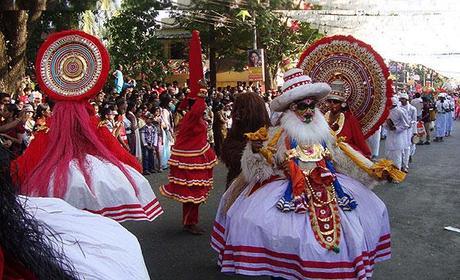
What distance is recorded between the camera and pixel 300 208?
3838 millimetres

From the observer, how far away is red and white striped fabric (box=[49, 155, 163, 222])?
4.45 metres

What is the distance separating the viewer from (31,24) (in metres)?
15.6

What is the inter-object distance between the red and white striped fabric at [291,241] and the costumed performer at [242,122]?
1.63 meters

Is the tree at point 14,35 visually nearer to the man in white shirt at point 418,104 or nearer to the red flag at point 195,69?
the red flag at point 195,69

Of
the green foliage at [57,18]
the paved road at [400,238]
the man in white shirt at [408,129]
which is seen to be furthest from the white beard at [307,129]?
the green foliage at [57,18]

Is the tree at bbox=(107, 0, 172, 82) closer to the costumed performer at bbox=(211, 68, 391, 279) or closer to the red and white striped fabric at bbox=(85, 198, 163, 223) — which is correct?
the red and white striped fabric at bbox=(85, 198, 163, 223)

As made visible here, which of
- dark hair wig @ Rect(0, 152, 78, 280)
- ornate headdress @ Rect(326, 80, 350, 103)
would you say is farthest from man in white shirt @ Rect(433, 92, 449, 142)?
dark hair wig @ Rect(0, 152, 78, 280)

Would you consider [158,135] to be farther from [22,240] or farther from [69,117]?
[22,240]

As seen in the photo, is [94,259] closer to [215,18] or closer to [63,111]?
[63,111]

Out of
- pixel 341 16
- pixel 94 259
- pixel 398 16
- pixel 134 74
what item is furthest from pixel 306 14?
pixel 94 259

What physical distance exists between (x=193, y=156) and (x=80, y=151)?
6.78 ft

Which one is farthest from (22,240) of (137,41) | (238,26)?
(238,26)

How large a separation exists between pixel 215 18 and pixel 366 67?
18.4m

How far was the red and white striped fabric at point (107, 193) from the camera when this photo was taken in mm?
4453
